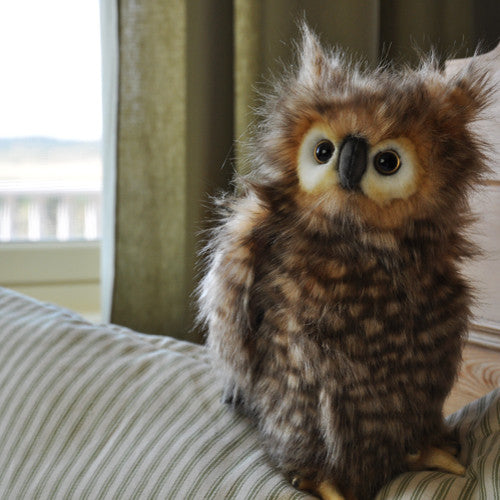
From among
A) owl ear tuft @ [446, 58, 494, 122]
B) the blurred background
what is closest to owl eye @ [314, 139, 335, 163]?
owl ear tuft @ [446, 58, 494, 122]

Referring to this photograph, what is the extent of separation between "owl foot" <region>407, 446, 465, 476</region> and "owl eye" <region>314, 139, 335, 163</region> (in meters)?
0.27

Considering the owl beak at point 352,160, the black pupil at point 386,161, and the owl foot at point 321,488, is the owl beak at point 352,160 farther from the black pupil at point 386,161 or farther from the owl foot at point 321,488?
the owl foot at point 321,488

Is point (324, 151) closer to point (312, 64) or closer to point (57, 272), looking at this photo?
point (312, 64)

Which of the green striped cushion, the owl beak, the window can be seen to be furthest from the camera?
the window

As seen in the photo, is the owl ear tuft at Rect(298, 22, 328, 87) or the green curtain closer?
the owl ear tuft at Rect(298, 22, 328, 87)

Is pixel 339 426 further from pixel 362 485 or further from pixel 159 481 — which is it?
pixel 159 481

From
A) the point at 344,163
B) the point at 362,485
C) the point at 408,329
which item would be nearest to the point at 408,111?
the point at 344,163

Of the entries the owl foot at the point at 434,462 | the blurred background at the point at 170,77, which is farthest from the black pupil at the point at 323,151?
the blurred background at the point at 170,77

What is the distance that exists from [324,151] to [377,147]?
0.14 feet

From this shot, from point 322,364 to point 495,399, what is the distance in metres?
0.23

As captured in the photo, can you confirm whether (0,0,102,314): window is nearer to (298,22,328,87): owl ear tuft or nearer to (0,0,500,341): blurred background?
(0,0,500,341): blurred background

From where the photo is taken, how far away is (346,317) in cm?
49

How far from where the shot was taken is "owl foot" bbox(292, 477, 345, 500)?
0.51m

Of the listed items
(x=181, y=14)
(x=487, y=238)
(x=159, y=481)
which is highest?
(x=181, y=14)
